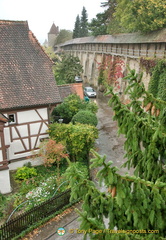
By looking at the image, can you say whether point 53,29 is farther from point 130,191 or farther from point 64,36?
point 130,191

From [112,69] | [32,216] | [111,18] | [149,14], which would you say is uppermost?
[111,18]

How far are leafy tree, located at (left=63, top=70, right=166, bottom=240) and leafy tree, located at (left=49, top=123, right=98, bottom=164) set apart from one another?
8.61m

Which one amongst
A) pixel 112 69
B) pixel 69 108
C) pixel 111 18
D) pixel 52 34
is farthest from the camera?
pixel 52 34

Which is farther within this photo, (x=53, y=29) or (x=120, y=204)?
(x=53, y=29)

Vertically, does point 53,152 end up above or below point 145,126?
below

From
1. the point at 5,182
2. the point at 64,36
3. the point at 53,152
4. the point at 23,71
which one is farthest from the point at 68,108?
the point at 64,36

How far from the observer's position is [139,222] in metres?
4.75

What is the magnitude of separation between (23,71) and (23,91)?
152 centimetres

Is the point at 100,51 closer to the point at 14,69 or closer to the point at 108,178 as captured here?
the point at 14,69

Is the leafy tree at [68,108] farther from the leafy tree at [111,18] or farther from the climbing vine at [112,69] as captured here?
the leafy tree at [111,18]

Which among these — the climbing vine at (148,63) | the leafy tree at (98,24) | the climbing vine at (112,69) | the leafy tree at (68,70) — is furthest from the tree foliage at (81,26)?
the climbing vine at (148,63)

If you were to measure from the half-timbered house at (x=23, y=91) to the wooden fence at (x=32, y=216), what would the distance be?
4511 millimetres

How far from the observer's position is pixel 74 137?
14586 mm

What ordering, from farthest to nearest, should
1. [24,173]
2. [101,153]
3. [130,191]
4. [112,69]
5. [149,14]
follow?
[112,69], [149,14], [101,153], [24,173], [130,191]
